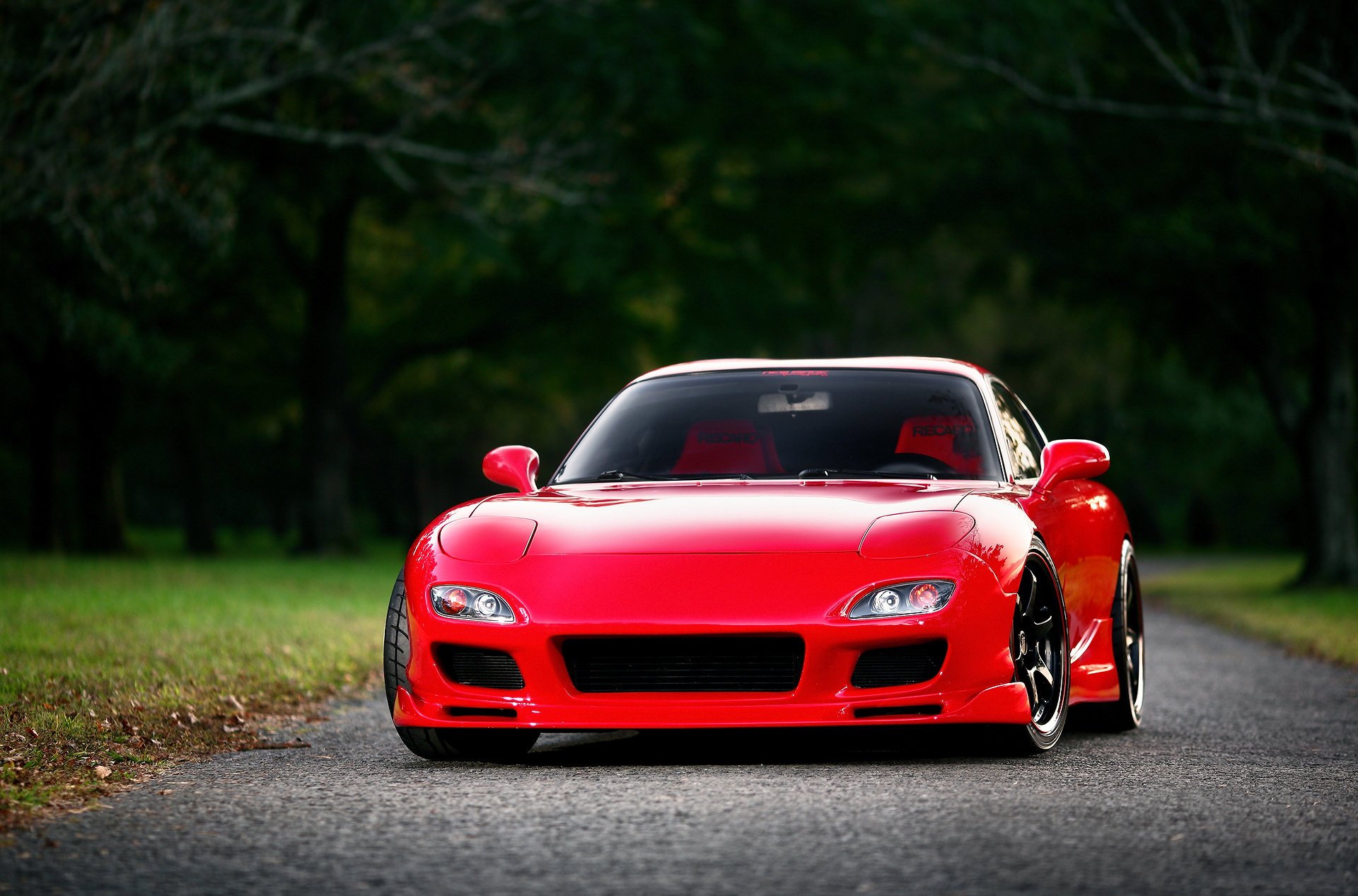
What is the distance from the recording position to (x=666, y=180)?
2972 centimetres

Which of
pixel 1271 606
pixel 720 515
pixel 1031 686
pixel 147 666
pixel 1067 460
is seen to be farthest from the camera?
pixel 1271 606

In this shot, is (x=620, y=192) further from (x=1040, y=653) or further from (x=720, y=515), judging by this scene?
(x=720, y=515)

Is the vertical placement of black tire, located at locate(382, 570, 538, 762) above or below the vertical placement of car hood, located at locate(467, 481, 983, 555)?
below

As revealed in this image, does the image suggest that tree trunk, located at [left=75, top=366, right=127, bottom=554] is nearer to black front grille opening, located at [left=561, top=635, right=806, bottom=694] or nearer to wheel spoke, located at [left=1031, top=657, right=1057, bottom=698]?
wheel spoke, located at [left=1031, top=657, right=1057, bottom=698]

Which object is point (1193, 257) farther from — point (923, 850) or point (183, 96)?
point (923, 850)

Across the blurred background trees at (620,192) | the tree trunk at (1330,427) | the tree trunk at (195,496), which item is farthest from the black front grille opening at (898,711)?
the tree trunk at (195,496)

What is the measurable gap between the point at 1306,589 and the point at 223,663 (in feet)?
54.5

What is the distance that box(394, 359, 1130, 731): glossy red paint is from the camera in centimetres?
639

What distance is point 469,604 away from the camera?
21.8 ft

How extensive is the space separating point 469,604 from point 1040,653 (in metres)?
2.13

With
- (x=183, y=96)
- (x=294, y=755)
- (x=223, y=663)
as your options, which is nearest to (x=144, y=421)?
(x=183, y=96)

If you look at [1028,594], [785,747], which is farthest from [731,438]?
[1028,594]

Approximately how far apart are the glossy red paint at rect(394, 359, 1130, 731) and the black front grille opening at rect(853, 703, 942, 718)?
0.01 meters

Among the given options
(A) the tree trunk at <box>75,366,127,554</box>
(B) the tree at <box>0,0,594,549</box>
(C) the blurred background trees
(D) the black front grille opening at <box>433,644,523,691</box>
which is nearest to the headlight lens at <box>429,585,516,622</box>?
(D) the black front grille opening at <box>433,644,523,691</box>
